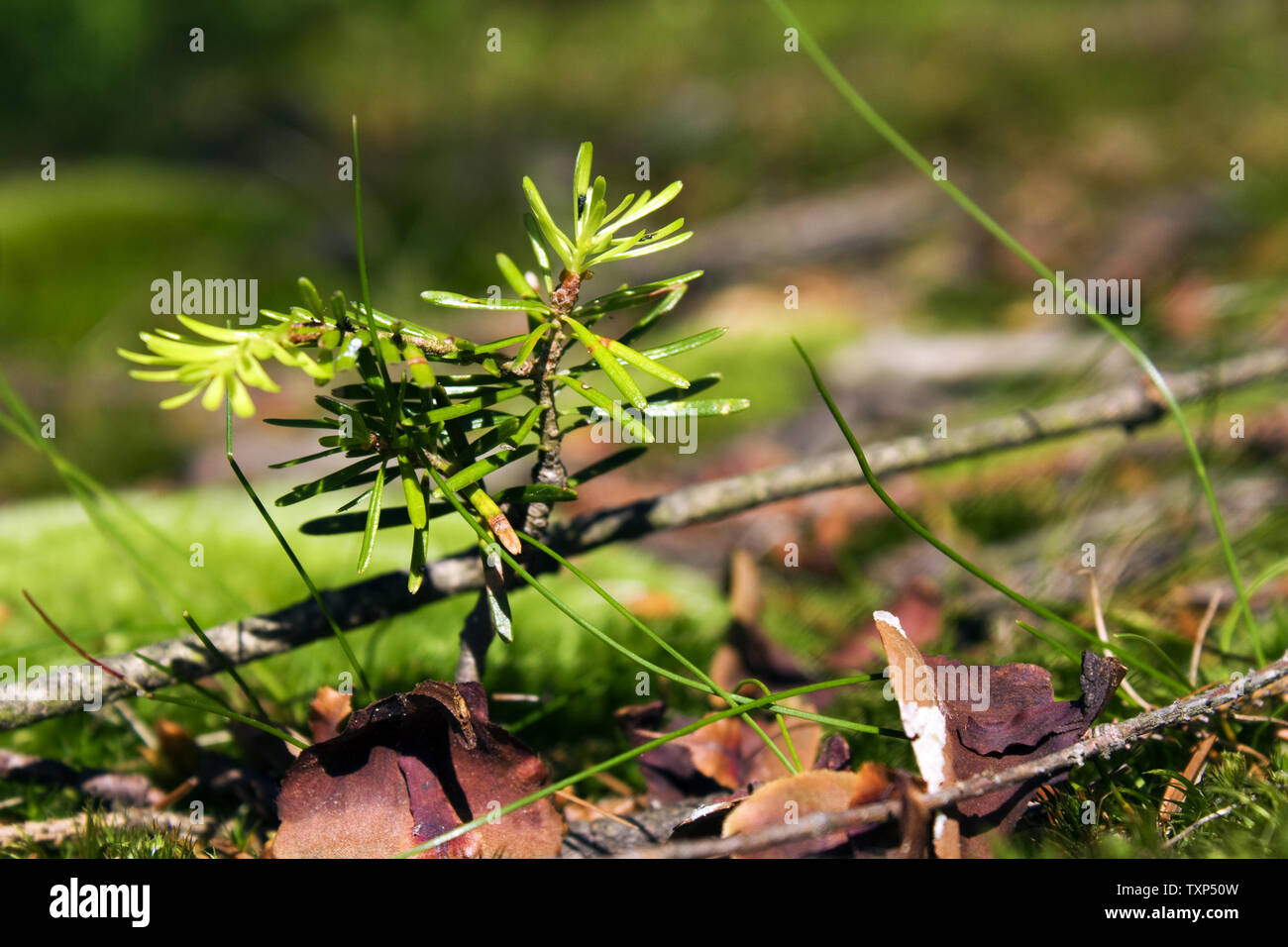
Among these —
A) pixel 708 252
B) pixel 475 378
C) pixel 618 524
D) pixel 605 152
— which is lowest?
pixel 618 524

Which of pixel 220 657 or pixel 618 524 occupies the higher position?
pixel 618 524

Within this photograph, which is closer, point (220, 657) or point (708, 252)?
point (220, 657)

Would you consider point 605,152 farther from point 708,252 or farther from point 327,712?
point 327,712

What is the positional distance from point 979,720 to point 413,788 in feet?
1.64

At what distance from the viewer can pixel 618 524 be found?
0.99 meters

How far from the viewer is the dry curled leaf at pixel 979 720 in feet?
2.31

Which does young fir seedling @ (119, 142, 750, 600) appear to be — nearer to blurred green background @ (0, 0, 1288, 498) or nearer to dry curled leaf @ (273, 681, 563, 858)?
dry curled leaf @ (273, 681, 563, 858)

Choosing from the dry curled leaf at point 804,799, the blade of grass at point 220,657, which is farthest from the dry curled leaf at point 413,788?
the dry curled leaf at point 804,799

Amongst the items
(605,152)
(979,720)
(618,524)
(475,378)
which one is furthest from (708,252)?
(979,720)

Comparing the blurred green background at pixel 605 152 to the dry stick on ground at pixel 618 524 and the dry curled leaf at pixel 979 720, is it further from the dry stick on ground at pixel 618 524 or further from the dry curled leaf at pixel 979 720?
the dry curled leaf at pixel 979 720

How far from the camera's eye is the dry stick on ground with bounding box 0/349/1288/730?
2.90 feet

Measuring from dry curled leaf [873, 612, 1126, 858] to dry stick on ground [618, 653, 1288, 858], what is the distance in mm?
18
